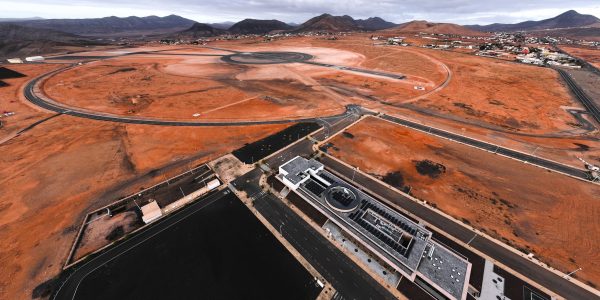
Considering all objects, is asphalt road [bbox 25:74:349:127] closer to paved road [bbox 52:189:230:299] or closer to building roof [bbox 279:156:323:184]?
building roof [bbox 279:156:323:184]

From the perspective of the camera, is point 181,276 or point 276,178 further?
point 276,178

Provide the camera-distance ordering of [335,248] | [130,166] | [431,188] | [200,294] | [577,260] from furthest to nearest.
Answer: [130,166] → [431,188] → [335,248] → [577,260] → [200,294]

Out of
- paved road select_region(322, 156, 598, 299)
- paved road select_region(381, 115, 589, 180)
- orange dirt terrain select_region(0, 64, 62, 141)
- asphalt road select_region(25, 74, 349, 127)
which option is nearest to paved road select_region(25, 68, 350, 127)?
asphalt road select_region(25, 74, 349, 127)

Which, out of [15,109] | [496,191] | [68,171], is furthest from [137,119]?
[496,191]

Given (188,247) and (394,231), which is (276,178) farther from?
(394,231)

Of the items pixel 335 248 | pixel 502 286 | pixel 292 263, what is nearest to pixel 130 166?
pixel 292 263

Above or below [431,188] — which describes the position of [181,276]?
below

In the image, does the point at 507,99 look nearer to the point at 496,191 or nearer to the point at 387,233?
the point at 496,191
